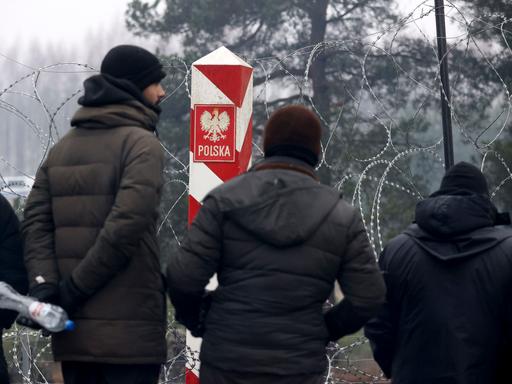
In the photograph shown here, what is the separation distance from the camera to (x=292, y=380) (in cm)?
381

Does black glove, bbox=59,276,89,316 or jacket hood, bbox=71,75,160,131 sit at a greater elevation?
jacket hood, bbox=71,75,160,131

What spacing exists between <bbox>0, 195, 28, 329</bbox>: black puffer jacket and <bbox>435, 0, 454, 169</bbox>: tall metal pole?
9.47ft

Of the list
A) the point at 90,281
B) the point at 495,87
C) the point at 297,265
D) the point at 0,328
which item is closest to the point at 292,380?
the point at 297,265

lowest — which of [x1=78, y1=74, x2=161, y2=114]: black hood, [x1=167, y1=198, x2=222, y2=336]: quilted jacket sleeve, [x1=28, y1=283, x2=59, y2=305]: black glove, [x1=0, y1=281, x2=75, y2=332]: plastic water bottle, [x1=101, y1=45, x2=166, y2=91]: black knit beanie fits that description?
[x1=0, y1=281, x2=75, y2=332]: plastic water bottle

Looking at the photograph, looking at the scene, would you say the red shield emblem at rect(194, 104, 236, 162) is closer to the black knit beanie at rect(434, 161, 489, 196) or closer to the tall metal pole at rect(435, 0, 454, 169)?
the tall metal pole at rect(435, 0, 454, 169)

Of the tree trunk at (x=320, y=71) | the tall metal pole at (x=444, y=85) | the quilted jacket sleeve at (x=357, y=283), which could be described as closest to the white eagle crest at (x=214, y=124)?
the tall metal pole at (x=444, y=85)

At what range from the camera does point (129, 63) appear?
4.17m

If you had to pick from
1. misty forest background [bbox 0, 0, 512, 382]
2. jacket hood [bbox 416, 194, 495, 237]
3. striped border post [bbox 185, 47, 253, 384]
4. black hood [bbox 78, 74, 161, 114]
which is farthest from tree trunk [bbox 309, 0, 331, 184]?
black hood [bbox 78, 74, 161, 114]

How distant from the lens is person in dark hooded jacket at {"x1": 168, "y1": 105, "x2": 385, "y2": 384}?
12.4 feet

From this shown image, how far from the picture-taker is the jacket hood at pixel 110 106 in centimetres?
410

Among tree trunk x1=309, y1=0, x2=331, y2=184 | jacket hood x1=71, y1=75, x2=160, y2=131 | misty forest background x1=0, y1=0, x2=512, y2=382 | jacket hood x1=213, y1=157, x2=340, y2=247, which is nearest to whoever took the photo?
jacket hood x1=213, y1=157, x2=340, y2=247

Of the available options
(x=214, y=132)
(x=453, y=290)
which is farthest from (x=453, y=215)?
(x=214, y=132)

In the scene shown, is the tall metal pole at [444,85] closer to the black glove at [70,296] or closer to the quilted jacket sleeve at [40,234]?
the quilted jacket sleeve at [40,234]

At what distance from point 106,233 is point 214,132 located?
196cm
